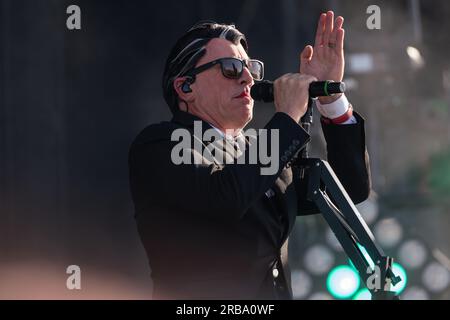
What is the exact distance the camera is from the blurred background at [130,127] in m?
4.84

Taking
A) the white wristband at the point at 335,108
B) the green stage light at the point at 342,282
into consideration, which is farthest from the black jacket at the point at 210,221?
the green stage light at the point at 342,282

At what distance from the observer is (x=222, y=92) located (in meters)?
2.76

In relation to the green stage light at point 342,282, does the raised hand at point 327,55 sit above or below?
above

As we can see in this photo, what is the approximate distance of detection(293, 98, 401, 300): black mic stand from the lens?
87.7 inches

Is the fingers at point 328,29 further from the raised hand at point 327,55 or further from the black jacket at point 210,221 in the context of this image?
the black jacket at point 210,221

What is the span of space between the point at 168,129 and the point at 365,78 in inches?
184

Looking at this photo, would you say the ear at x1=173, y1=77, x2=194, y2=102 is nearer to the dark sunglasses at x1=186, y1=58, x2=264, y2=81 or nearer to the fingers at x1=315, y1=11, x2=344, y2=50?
→ the dark sunglasses at x1=186, y1=58, x2=264, y2=81

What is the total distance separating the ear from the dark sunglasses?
0.03 m

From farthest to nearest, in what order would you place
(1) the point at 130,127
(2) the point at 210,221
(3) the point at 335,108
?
(1) the point at 130,127, (3) the point at 335,108, (2) the point at 210,221

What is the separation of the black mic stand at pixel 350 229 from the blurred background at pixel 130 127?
2.60m

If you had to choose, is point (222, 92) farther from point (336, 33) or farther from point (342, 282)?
point (342, 282)

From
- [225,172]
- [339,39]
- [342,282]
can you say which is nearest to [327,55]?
[339,39]

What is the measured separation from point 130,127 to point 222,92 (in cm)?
300

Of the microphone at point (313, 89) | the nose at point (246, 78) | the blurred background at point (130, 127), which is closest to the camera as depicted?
the microphone at point (313, 89)
